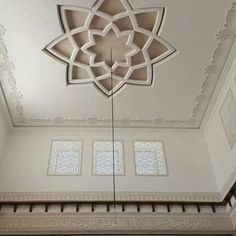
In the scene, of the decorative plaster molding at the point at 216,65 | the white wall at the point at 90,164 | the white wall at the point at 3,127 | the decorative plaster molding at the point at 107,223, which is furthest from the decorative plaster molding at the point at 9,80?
the decorative plaster molding at the point at 216,65

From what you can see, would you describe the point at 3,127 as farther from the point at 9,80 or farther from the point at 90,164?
the point at 90,164

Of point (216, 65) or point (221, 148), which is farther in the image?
point (221, 148)

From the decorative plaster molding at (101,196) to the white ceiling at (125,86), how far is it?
1.49 meters

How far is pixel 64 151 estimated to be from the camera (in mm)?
6383

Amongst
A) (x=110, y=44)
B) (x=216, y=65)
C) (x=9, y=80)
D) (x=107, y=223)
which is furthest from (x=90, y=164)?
(x=216, y=65)

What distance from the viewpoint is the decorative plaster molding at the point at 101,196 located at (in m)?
5.67

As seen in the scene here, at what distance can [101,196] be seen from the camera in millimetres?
5730

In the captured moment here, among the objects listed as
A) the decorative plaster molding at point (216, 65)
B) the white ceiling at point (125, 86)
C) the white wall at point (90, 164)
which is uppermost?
the white ceiling at point (125, 86)

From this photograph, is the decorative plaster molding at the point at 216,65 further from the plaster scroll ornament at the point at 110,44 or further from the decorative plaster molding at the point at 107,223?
the decorative plaster molding at the point at 107,223

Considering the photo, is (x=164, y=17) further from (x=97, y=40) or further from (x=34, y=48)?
(x=34, y=48)

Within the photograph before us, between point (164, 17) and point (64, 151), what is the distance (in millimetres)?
3016

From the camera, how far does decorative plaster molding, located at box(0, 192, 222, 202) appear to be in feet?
18.6

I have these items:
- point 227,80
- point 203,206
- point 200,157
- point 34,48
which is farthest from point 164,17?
point 203,206

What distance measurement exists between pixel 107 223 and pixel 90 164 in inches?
45.6
